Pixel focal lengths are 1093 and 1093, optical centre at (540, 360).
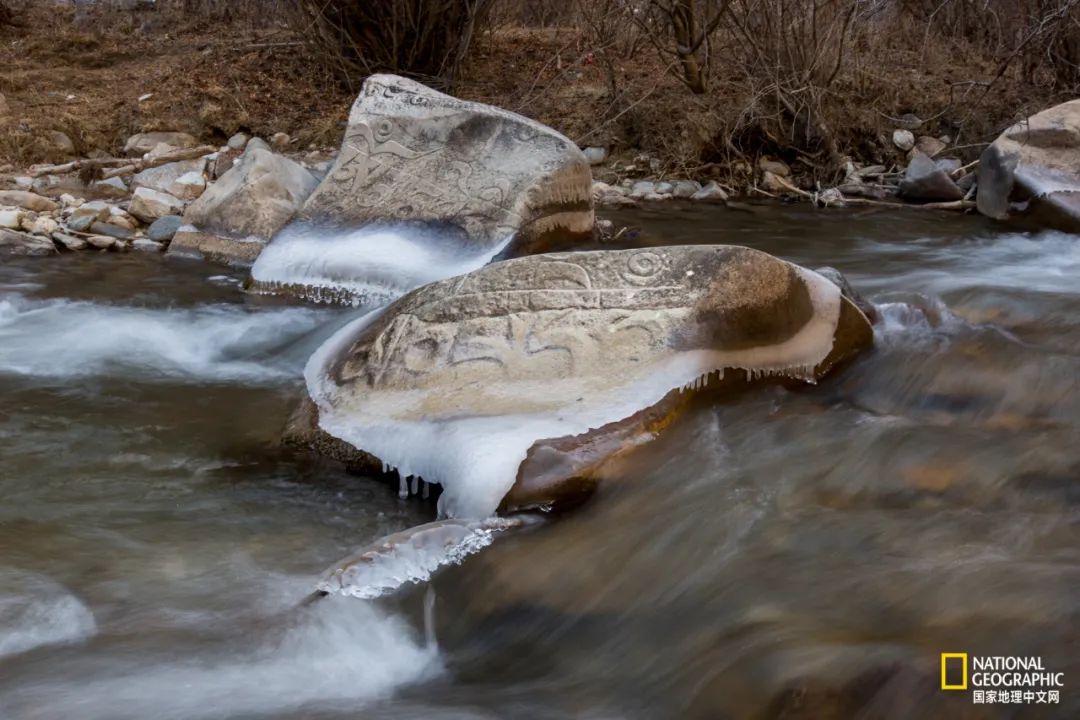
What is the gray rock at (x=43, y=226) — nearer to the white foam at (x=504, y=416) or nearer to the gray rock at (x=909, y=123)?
the white foam at (x=504, y=416)

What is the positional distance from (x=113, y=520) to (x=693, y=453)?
173cm

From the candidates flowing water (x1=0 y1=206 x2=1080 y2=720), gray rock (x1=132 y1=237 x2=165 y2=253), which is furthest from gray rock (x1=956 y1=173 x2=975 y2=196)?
gray rock (x1=132 y1=237 x2=165 y2=253)

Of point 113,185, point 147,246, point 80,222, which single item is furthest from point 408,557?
point 113,185

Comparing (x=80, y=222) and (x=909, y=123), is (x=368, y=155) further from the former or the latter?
(x=909, y=123)

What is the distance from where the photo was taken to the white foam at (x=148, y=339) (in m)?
4.71

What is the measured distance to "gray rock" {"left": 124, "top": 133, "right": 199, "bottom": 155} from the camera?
9.00 m

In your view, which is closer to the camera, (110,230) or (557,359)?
(557,359)

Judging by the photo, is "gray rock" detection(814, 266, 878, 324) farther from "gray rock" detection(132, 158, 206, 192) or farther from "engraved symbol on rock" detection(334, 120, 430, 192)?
"gray rock" detection(132, 158, 206, 192)

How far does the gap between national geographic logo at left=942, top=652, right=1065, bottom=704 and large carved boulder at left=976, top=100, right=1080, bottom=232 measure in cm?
526

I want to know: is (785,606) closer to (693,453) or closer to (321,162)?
(693,453)

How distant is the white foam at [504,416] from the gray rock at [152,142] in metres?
6.06

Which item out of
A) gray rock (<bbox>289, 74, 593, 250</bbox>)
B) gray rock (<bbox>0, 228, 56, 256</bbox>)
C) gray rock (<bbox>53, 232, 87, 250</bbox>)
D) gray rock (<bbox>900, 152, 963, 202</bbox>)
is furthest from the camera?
gray rock (<bbox>900, 152, 963, 202</bbox>)

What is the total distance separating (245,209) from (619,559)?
4578 mm

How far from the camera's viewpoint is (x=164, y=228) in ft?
23.1
